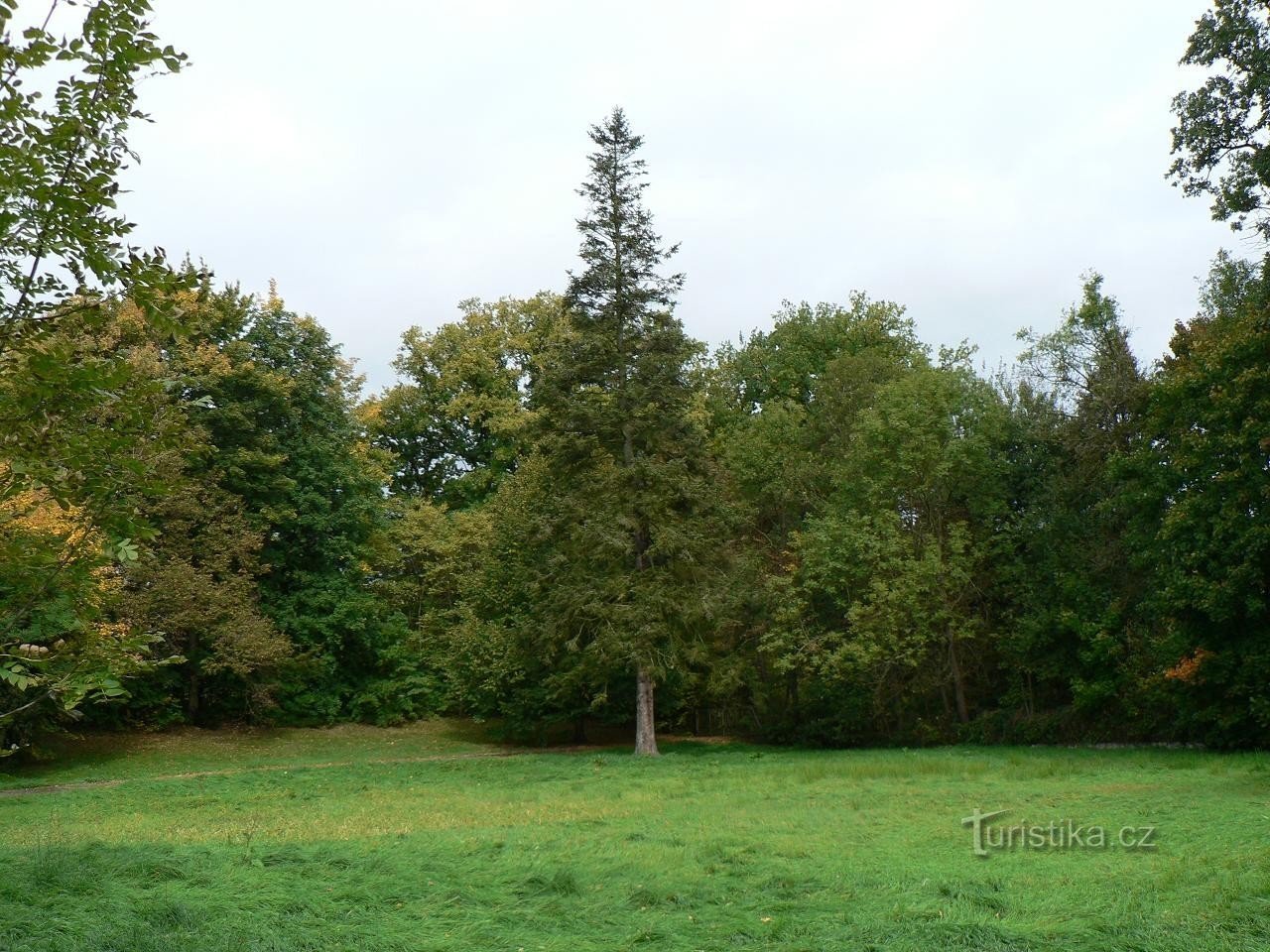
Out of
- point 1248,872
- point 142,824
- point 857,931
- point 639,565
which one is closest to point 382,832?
point 142,824

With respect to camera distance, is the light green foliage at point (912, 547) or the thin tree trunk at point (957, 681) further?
the thin tree trunk at point (957, 681)

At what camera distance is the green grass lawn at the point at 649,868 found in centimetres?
616

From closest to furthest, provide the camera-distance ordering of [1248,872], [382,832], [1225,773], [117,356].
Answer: [117,356], [1248,872], [382,832], [1225,773]

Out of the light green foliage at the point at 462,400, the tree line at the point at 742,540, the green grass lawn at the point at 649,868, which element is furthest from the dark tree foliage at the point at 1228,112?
the light green foliage at the point at 462,400

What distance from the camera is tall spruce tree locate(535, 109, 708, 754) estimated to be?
25.0 m

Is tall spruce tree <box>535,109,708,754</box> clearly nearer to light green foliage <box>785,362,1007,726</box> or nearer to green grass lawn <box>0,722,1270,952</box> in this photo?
light green foliage <box>785,362,1007,726</box>

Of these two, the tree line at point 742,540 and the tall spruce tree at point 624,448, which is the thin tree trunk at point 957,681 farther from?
the tall spruce tree at point 624,448

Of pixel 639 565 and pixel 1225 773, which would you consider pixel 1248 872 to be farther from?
pixel 639 565

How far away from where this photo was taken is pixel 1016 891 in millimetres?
7207

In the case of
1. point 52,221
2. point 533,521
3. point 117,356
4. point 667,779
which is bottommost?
point 667,779

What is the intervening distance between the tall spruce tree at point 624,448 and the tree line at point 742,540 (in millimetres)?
100

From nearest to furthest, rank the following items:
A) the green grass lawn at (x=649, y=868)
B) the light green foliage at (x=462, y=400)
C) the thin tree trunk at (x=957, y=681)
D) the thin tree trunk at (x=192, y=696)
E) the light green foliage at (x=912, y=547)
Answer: the green grass lawn at (x=649, y=868), the light green foliage at (x=912, y=547), the thin tree trunk at (x=957, y=681), the thin tree trunk at (x=192, y=696), the light green foliage at (x=462, y=400)

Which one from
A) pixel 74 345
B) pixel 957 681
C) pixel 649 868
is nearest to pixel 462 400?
pixel 957 681

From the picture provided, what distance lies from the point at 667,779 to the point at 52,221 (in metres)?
16.1
